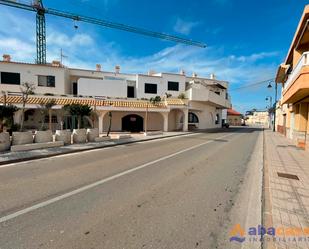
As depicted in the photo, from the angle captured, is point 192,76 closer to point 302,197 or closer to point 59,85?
point 59,85

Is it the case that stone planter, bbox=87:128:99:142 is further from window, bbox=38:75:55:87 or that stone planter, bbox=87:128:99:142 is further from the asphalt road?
window, bbox=38:75:55:87

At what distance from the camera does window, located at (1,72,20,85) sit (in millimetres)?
24438

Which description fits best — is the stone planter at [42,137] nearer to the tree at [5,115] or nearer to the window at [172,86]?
the tree at [5,115]

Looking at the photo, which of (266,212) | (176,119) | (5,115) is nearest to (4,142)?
(5,115)

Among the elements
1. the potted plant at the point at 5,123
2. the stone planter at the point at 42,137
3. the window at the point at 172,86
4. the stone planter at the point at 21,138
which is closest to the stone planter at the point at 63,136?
the stone planter at the point at 42,137

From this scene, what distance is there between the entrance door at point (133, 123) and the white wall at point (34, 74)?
9.68 metres

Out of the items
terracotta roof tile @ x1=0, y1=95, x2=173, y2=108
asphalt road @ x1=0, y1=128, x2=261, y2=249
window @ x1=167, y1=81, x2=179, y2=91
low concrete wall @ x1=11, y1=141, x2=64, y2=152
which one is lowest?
asphalt road @ x1=0, y1=128, x2=261, y2=249

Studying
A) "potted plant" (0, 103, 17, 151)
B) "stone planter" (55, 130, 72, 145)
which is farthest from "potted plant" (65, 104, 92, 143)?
"potted plant" (0, 103, 17, 151)

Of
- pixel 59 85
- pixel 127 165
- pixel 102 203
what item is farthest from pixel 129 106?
pixel 102 203

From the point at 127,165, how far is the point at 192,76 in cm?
3359

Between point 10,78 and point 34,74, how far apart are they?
284cm

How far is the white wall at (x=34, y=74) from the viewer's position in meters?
24.6

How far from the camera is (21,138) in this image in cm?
1086

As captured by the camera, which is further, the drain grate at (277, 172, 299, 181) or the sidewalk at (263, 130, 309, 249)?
the drain grate at (277, 172, 299, 181)
